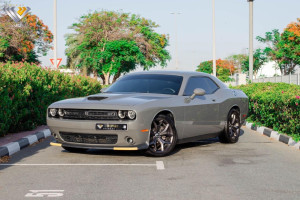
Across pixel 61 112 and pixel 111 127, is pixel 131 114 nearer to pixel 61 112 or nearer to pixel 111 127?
pixel 111 127

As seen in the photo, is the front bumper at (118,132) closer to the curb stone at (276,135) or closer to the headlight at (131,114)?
the headlight at (131,114)

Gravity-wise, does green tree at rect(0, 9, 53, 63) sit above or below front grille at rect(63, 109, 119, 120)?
above

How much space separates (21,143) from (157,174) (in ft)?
13.2

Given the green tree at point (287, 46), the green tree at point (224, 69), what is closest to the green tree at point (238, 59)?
the green tree at point (224, 69)

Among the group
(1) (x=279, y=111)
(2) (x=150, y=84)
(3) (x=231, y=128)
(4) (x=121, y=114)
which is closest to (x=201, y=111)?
(2) (x=150, y=84)

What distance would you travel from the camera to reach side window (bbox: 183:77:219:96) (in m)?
9.42

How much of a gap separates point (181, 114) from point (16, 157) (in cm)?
301

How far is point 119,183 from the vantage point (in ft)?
20.5

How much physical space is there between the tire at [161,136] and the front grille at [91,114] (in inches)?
28.9

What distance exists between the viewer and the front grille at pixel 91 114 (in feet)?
26.0

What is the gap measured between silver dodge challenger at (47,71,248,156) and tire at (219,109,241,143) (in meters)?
0.05

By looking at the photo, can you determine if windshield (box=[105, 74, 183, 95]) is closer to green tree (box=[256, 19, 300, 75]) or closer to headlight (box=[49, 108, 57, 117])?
headlight (box=[49, 108, 57, 117])

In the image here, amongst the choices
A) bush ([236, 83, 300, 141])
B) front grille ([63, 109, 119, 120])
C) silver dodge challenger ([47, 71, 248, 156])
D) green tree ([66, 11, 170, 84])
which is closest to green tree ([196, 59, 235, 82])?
green tree ([66, 11, 170, 84])

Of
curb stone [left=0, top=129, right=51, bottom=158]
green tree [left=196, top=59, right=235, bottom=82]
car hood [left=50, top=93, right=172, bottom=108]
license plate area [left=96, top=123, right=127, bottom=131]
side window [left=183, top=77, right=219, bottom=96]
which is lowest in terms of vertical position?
curb stone [left=0, top=129, right=51, bottom=158]
